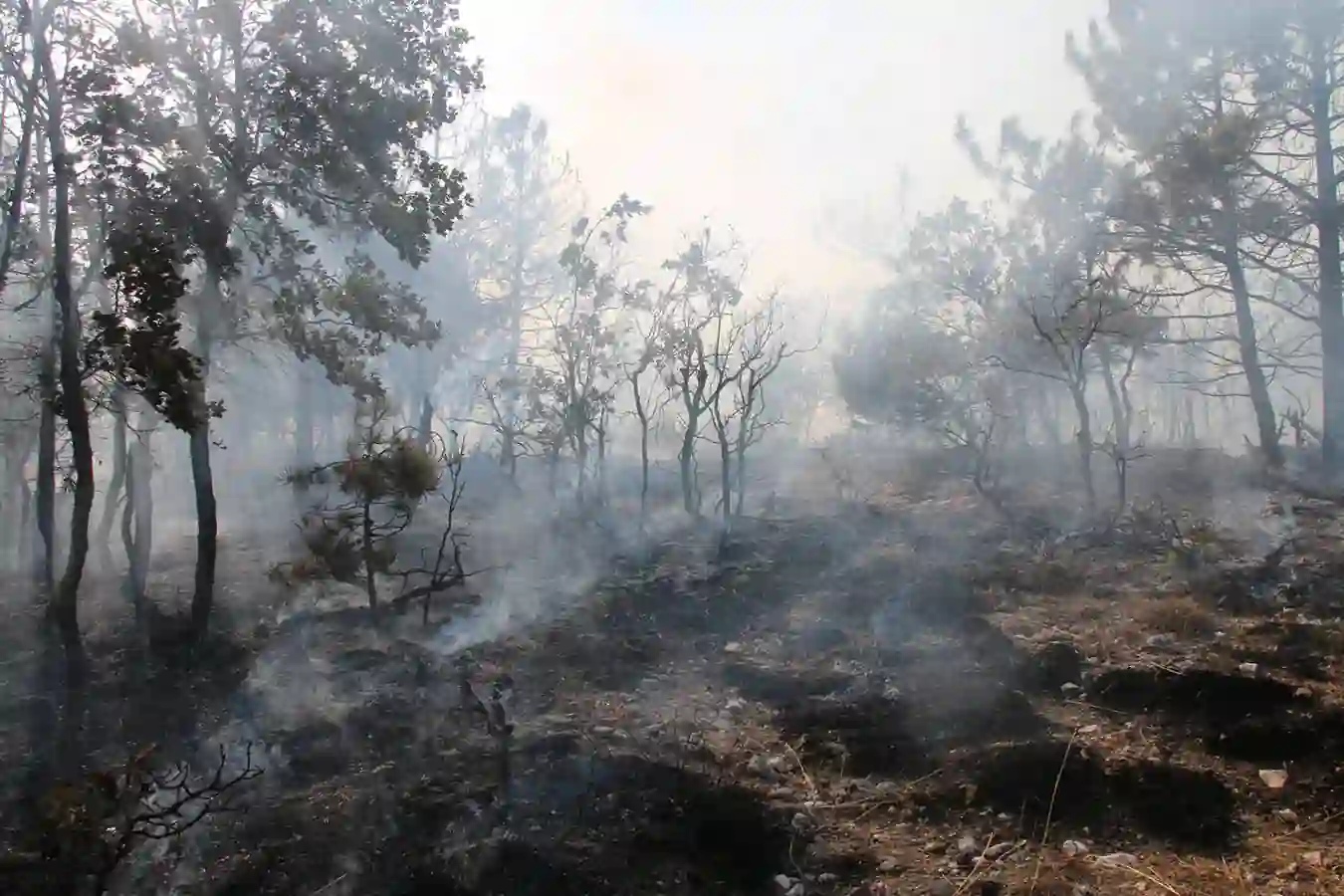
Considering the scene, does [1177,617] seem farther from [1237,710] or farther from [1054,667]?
[1237,710]

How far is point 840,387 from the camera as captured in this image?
24.7m

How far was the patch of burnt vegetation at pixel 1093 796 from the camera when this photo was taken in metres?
5.70

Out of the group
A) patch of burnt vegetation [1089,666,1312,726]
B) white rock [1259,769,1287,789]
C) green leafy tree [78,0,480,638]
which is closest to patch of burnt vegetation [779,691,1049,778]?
patch of burnt vegetation [1089,666,1312,726]

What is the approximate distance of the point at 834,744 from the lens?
7273 millimetres

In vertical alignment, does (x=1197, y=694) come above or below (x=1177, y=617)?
below

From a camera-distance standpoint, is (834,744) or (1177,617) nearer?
(834,744)

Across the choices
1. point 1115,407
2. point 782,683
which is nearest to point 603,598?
point 782,683

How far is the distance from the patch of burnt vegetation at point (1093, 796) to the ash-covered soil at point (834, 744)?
0.02 m

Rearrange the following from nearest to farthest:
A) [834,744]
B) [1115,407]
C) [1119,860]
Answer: [1119,860]
[834,744]
[1115,407]

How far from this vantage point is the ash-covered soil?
5613mm

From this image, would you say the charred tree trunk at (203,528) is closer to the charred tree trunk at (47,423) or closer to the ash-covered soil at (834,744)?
the ash-covered soil at (834,744)

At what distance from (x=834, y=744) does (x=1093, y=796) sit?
189cm

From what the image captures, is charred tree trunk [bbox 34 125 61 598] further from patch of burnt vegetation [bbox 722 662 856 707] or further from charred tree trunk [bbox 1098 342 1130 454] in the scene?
charred tree trunk [bbox 1098 342 1130 454]

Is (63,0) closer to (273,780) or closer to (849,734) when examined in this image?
(273,780)
